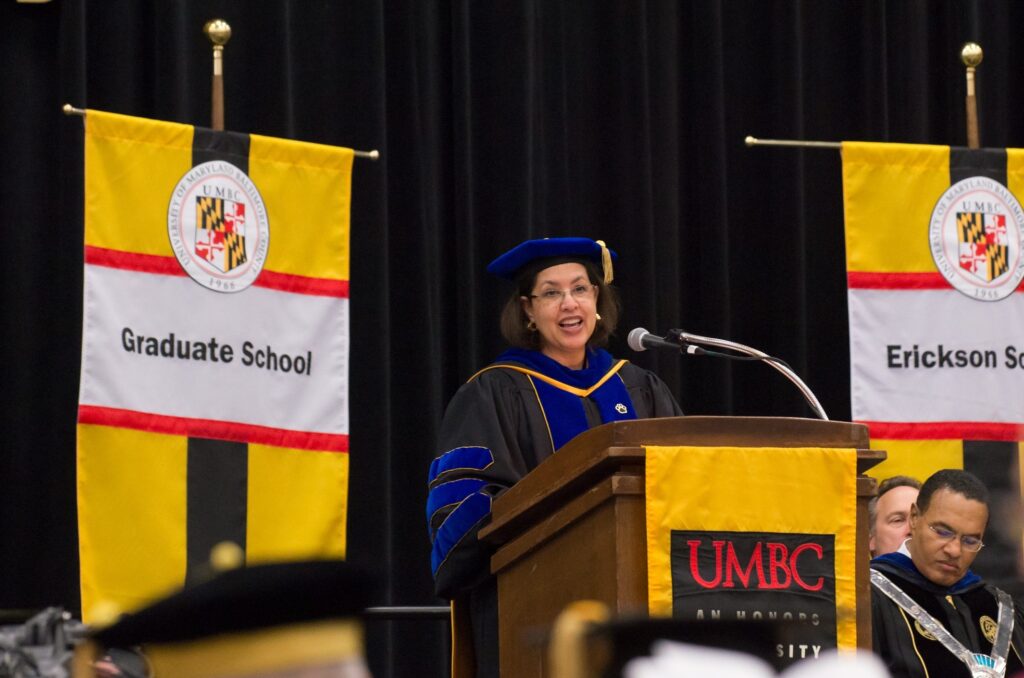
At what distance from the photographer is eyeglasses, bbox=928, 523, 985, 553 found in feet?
15.1

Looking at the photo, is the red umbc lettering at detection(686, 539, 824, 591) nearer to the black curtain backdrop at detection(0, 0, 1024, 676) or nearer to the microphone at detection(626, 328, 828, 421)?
the microphone at detection(626, 328, 828, 421)

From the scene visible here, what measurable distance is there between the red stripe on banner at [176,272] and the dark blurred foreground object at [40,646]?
3.55 metres

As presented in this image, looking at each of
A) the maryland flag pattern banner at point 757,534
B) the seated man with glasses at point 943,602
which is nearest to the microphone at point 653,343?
the maryland flag pattern banner at point 757,534

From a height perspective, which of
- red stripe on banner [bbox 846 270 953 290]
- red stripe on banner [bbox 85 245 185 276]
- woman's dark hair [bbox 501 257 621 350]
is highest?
red stripe on banner [bbox 85 245 185 276]

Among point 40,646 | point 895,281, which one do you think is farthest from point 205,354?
point 40,646

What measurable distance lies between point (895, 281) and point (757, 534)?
9.81 ft

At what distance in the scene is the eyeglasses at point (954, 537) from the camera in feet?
15.1

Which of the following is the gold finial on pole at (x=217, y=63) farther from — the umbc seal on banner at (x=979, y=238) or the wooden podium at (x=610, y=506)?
the umbc seal on banner at (x=979, y=238)

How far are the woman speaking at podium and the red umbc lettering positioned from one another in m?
0.75

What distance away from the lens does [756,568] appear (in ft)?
10.6

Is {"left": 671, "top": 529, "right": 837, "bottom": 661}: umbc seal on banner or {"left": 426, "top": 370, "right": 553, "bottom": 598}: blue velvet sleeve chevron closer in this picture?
{"left": 671, "top": 529, "right": 837, "bottom": 661}: umbc seal on banner

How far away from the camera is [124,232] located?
5281mm

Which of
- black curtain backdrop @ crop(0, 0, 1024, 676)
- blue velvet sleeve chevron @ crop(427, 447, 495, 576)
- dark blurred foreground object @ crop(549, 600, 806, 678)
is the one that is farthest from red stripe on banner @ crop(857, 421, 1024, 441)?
dark blurred foreground object @ crop(549, 600, 806, 678)

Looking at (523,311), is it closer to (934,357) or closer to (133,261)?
(133,261)
